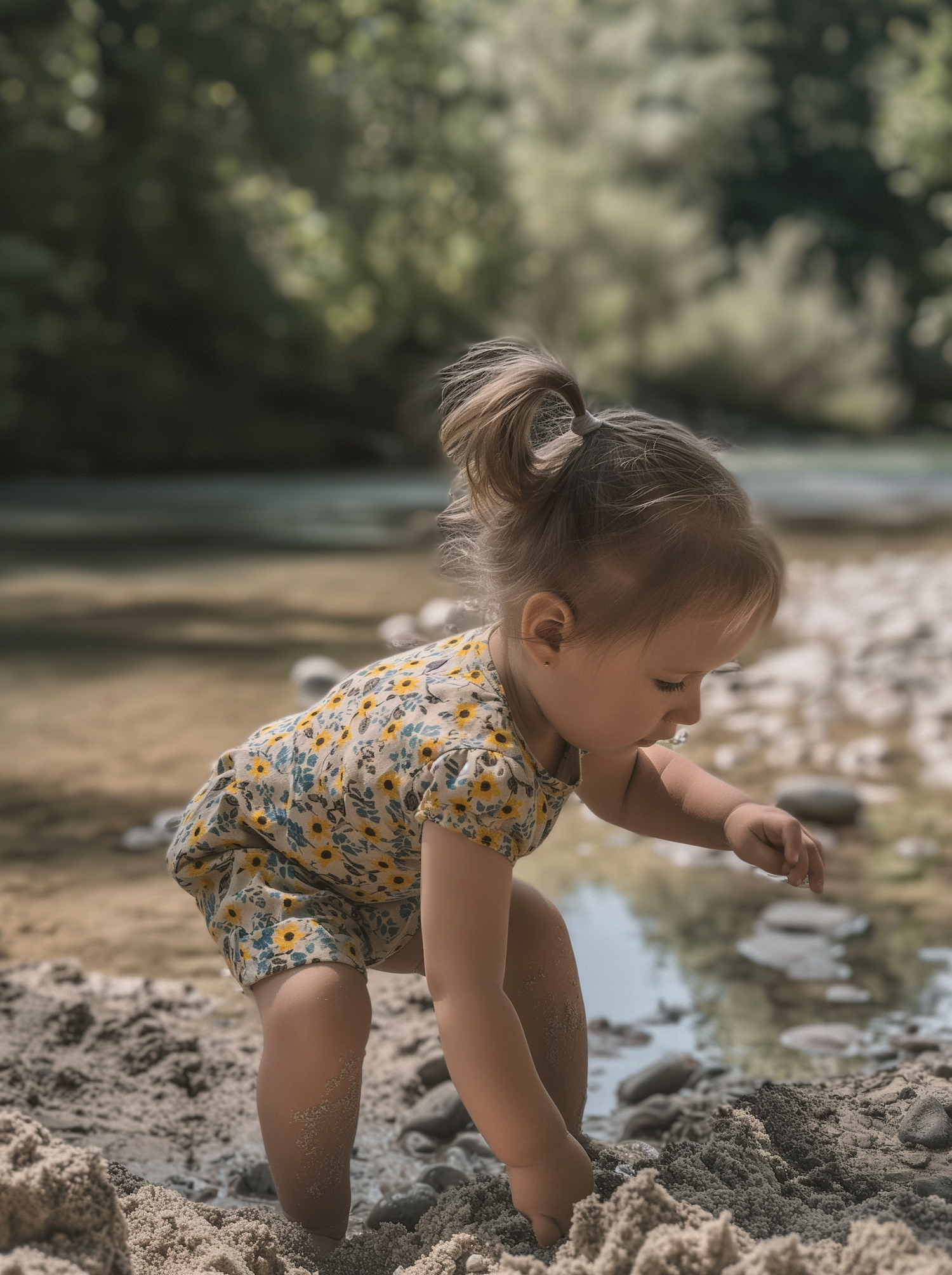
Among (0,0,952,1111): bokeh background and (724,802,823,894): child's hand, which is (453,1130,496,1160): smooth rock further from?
(724,802,823,894): child's hand

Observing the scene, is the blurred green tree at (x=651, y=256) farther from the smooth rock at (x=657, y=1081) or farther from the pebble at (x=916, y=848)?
the smooth rock at (x=657, y=1081)

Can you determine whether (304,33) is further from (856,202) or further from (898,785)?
(856,202)

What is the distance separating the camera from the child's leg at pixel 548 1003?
1.60 meters

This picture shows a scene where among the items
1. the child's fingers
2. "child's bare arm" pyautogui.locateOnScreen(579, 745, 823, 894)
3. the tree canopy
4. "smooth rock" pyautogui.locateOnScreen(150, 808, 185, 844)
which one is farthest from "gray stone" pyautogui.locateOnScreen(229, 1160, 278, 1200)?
the tree canopy

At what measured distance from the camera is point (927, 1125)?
150cm

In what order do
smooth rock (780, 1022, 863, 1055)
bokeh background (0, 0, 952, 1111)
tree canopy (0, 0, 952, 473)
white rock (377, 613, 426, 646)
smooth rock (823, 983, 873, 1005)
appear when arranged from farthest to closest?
tree canopy (0, 0, 952, 473) < white rock (377, 613, 426, 646) < bokeh background (0, 0, 952, 1111) < smooth rock (823, 983, 873, 1005) < smooth rock (780, 1022, 863, 1055)

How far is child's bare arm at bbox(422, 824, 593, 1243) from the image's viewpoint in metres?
1.31

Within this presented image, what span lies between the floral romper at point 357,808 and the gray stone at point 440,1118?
11.3 inches

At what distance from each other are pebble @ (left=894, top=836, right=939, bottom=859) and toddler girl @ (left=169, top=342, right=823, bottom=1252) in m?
1.24

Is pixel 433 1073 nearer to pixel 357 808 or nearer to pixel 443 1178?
pixel 443 1178

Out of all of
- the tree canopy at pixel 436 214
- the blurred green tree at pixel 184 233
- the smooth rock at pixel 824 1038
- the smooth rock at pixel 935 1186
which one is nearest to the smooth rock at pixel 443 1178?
the smooth rock at pixel 935 1186

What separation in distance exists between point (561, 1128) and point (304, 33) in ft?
55.2

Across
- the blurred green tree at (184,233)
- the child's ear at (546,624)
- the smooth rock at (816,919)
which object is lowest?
the smooth rock at (816,919)

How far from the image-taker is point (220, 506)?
11.7 m
